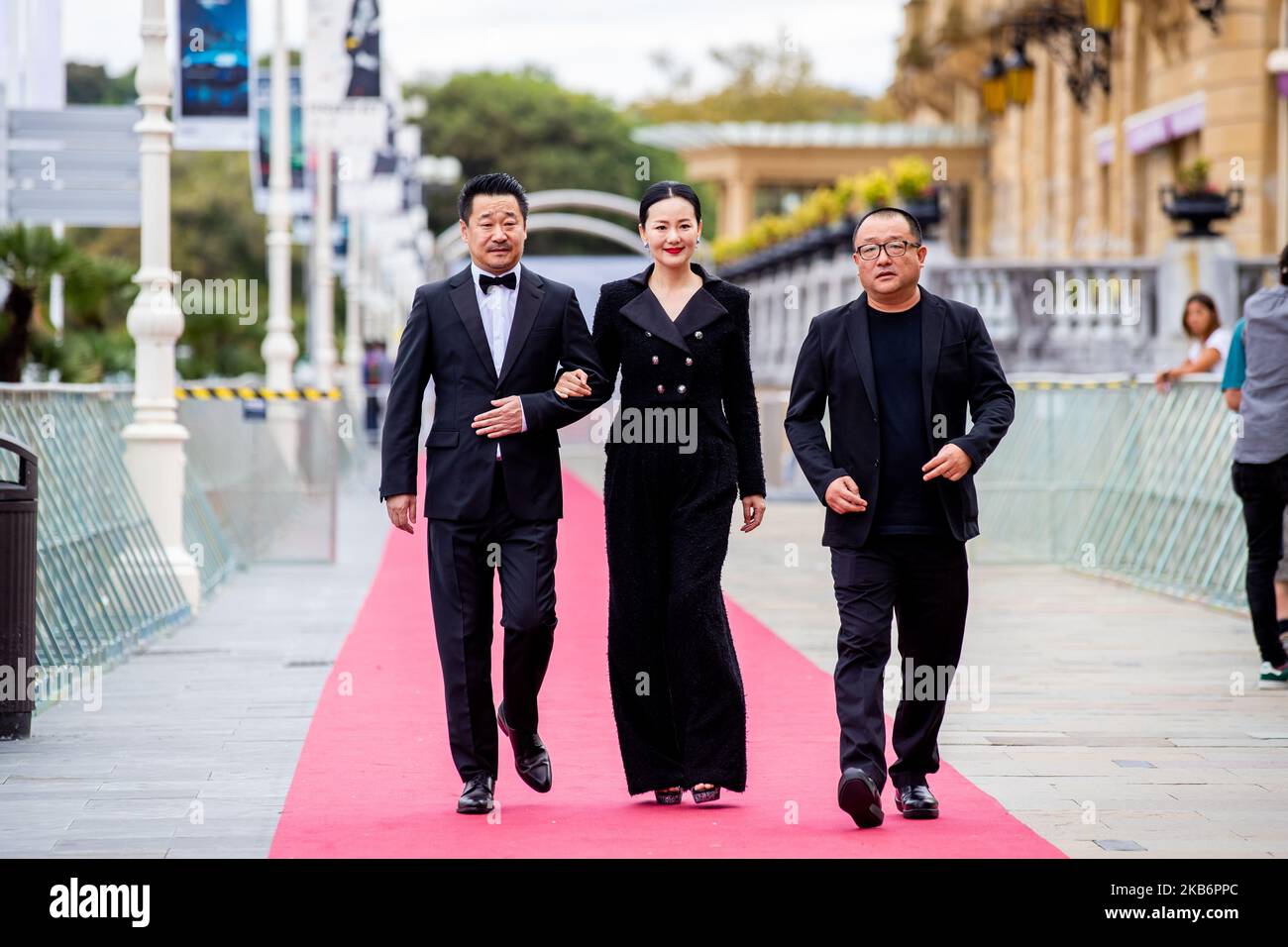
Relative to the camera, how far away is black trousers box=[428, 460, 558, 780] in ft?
25.0

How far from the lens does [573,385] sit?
760cm

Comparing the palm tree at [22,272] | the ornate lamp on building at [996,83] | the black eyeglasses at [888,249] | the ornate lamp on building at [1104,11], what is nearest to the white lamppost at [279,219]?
the palm tree at [22,272]

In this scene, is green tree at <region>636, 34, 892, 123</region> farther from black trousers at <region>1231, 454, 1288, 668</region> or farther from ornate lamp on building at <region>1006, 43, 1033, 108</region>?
black trousers at <region>1231, 454, 1288, 668</region>

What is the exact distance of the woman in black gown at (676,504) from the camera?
301 inches

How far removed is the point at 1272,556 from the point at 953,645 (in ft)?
12.7

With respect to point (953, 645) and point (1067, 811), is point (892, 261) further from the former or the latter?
point (1067, 811)

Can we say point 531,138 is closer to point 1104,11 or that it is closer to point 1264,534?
point 1104,11

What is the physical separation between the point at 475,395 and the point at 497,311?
0.30 m

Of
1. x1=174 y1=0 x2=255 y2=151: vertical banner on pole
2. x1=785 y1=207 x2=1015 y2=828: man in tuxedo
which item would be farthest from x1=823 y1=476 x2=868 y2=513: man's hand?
x1=174 y1=0 x2=255 y2=151: vertical banner on pole

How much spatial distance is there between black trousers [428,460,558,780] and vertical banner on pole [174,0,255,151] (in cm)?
1212

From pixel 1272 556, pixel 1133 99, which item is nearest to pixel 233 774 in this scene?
pixel 1272 556

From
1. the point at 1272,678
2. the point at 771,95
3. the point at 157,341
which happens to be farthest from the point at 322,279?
the point at 771,95

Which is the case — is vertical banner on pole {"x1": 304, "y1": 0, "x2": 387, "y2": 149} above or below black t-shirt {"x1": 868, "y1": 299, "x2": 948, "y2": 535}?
above

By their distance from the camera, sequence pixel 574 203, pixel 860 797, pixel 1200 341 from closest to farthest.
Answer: pixel 860 797
pixel 1200 341
pixel 574 203
